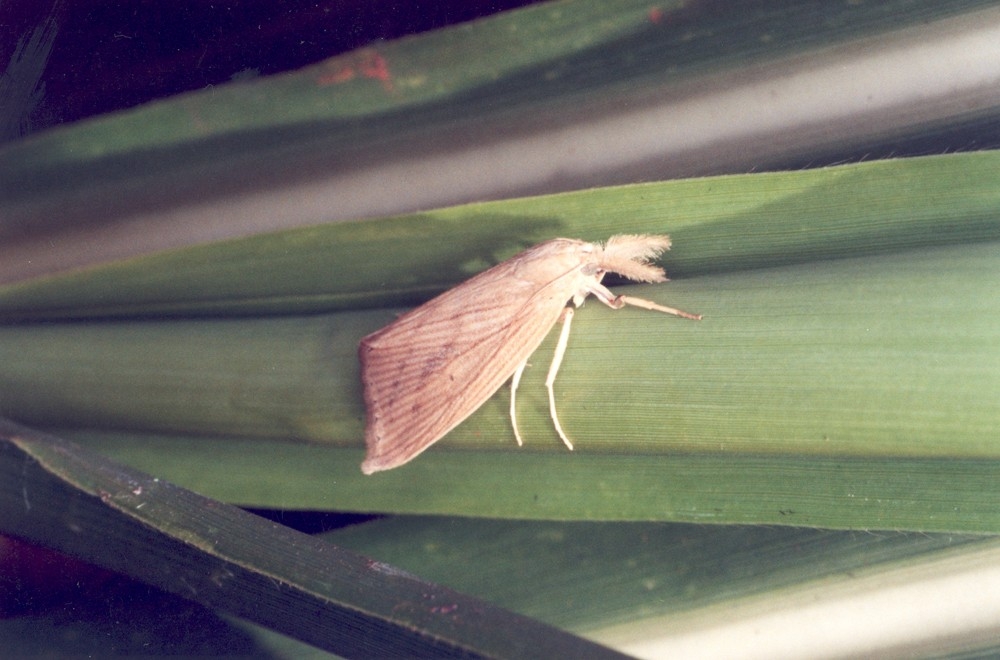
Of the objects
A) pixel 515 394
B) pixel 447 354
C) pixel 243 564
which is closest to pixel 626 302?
pixel 515 394

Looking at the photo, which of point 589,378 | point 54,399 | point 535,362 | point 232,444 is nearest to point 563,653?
point 589,378

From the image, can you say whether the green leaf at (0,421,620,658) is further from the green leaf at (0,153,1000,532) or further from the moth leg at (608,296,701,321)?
the moth leg at (608,296,701,321)

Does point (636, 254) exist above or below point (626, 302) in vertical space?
above

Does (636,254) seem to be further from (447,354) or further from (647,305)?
(447,354)

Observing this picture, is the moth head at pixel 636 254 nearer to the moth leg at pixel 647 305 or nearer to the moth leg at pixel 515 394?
the moth leg at pixel 647 305

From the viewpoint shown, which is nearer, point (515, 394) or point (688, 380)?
point (688, 380)

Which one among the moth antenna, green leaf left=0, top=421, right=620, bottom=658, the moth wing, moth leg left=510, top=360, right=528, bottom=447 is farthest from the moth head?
green leaf left=0, top=421, right=620, bottom=658

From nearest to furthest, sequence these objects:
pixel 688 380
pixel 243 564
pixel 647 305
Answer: pixel 243 564 → pixel 688 380 → pixel 647 305

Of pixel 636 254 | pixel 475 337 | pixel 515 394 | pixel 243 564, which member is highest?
pixel 636 254

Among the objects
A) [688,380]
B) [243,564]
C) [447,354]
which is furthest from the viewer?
[447,354]
